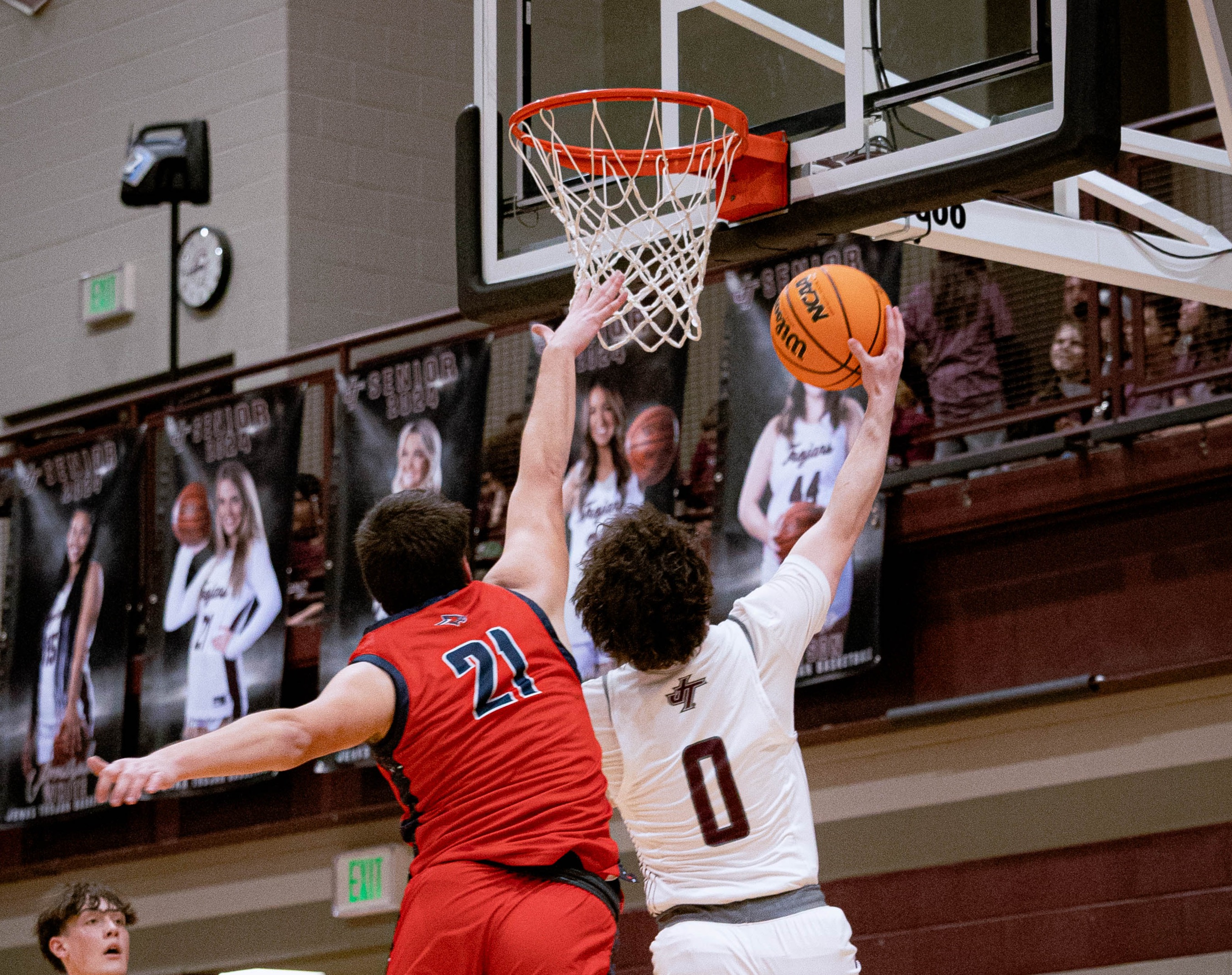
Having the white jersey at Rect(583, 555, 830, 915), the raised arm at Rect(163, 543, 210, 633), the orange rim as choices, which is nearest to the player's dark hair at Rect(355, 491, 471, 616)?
the white jersey at Rect(583, 555, 830, 915)

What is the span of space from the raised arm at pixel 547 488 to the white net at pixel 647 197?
919 millimetres

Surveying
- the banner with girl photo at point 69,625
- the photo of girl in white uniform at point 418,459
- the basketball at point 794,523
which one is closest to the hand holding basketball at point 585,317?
the basketball at point 794,523

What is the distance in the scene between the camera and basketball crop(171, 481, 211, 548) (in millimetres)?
10633

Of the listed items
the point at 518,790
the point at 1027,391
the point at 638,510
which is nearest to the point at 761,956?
the point at 518,790

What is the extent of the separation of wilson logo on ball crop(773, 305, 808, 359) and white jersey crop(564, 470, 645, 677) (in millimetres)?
3419

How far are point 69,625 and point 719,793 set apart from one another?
7.71 m

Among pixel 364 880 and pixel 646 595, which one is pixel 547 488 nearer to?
pixel 646 595

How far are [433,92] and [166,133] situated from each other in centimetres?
207

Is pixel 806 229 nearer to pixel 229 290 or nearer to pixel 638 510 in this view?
pixel 638 510

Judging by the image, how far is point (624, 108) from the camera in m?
5.89

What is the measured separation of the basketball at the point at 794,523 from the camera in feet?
27.2

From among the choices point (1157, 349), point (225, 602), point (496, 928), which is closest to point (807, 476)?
point (1157, 349)

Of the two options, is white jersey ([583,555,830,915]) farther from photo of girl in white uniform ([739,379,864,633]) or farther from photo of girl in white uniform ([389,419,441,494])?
photo of girl in white uniform ([389,419,441,494])

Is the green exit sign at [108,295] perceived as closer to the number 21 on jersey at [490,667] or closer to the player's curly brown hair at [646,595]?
the player's curly brown hair at [646,595]
